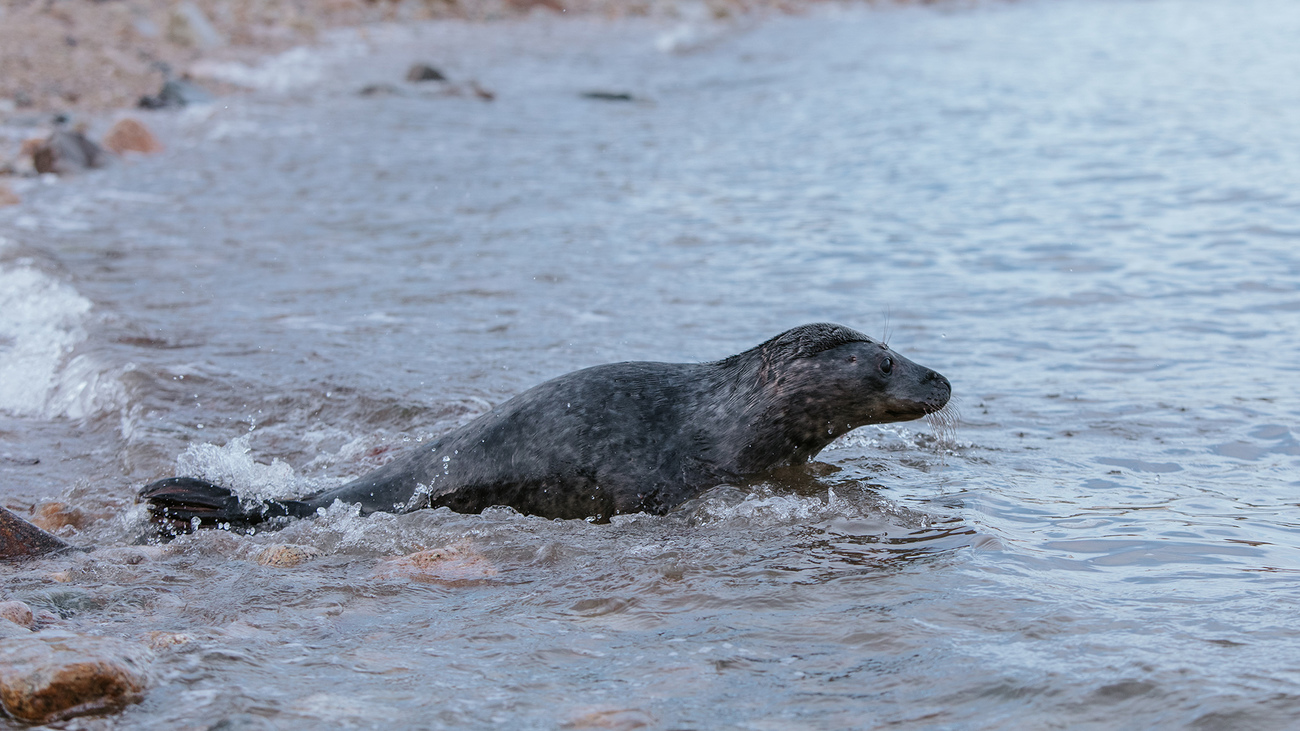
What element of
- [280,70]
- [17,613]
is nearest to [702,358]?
[17,613]

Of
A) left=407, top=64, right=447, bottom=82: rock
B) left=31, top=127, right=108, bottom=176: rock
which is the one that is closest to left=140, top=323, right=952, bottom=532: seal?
left=31, top=127, right=108, bottom=176: rock

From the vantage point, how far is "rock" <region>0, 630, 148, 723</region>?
290cm

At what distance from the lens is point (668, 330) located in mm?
7594

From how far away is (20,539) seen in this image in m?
4.24

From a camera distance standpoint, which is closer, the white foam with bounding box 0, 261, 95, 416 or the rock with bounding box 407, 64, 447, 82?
the white foam with bounding box 0, 261, 95, 416

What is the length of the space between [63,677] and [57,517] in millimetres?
2186

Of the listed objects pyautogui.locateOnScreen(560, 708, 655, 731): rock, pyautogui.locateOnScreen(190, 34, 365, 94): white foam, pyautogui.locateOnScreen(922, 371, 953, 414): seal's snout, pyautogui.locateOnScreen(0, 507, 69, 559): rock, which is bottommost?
pyautogui.locateOnScreen(0, 507, 69, 559): rock

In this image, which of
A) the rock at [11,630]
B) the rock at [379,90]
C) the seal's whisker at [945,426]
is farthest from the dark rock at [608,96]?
the rock at [11,630]

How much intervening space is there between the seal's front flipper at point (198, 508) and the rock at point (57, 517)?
44 cm

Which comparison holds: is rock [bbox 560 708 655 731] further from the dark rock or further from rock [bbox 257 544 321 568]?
the dark rock

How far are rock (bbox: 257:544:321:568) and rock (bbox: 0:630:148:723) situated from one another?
1119 mm

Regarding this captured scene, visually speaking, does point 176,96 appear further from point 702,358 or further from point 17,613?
point 17,613

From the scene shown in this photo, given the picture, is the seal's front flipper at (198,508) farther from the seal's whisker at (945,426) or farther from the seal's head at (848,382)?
the seal's whisker at (945,426)

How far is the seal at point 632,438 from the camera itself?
15.6 feet
